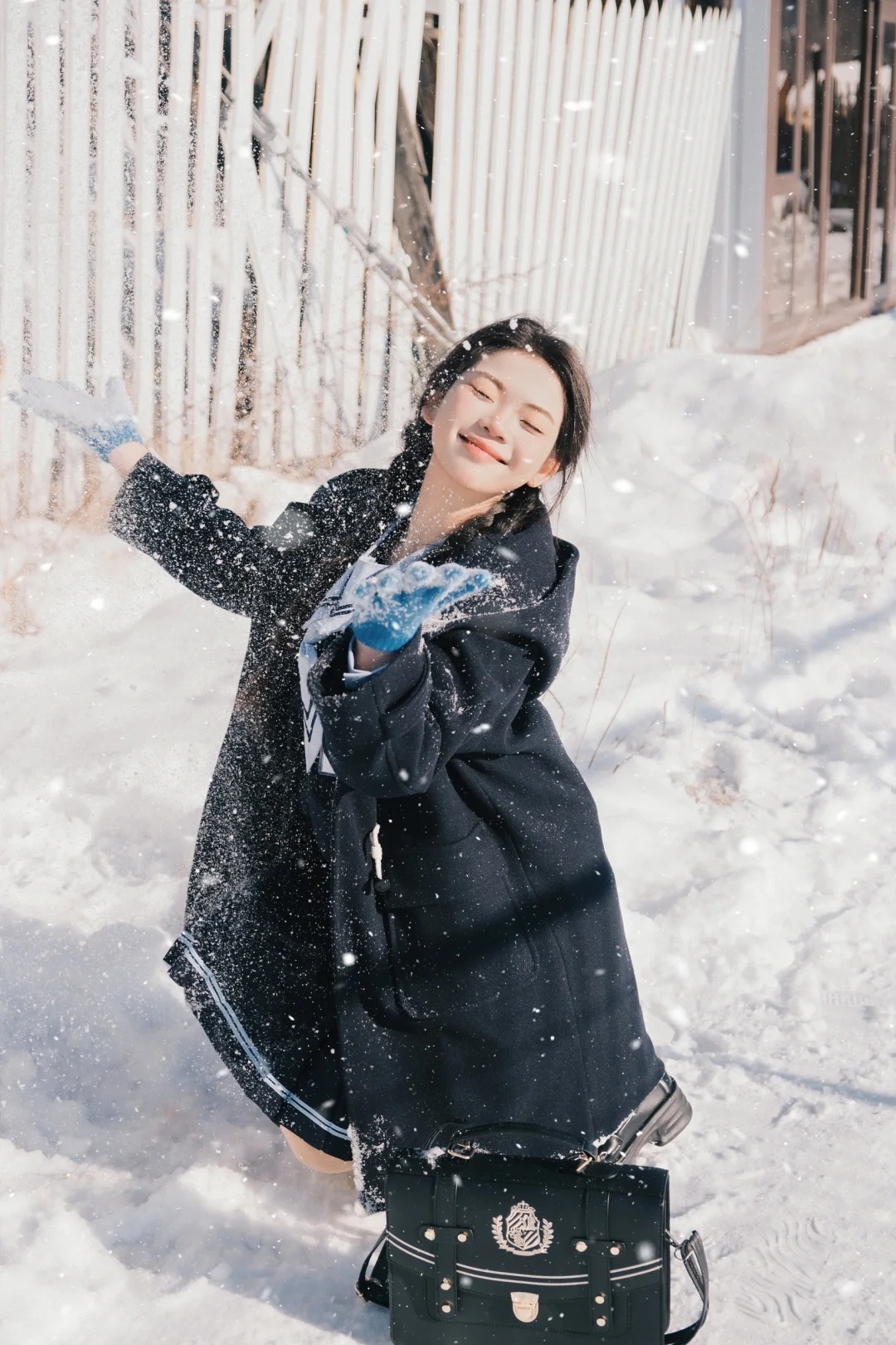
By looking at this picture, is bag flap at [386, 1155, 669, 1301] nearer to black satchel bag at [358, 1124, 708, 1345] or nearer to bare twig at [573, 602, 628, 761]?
black satchel bag at [358, 1124, 708, 1345]

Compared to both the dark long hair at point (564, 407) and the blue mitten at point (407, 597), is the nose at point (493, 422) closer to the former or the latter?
the dark long hair at point (564, 407)

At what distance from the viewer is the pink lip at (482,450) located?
5.93 ft

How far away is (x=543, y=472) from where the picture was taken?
192 cm

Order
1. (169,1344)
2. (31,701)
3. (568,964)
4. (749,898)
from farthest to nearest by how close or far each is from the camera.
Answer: (31,701)
(749,898)
(568,964)
(169,1344)

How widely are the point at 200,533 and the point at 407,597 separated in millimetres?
825

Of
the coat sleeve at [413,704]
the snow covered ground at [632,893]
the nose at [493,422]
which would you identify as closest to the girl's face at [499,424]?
the nose at [493,422]

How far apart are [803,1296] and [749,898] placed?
3.76ft

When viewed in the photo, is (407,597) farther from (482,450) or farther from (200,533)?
(200,533)

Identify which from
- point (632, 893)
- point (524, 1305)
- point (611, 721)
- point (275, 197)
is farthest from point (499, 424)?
point (275, 197)

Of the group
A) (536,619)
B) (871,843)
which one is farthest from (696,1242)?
(871,843)

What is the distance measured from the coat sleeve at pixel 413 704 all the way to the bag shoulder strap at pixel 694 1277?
803 millimetres

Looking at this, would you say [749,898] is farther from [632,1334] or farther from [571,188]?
[571,188]

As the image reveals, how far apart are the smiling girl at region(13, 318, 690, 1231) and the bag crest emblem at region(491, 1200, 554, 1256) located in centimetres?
24

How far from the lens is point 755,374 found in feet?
19.7
